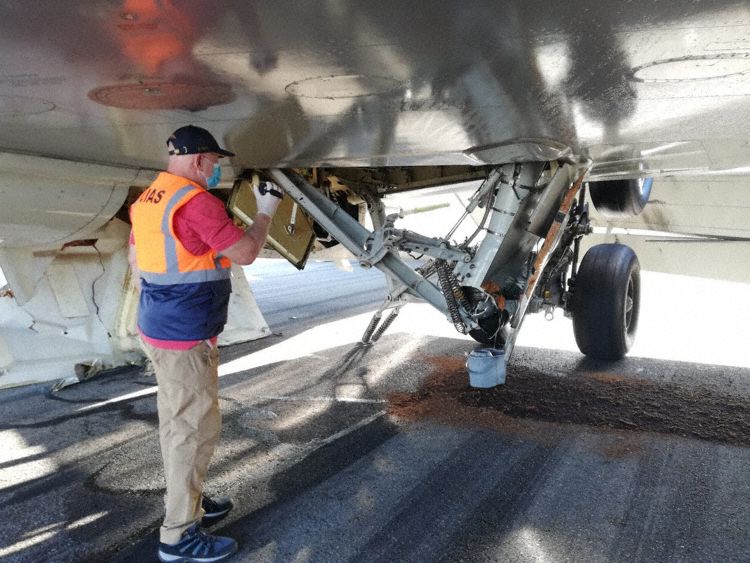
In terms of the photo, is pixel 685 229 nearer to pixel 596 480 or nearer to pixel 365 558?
pixel 596 480

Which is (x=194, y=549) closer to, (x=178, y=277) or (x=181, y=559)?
(x=181, y=559)

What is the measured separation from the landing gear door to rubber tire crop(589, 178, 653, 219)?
3.04m

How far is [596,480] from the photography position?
2805 mm

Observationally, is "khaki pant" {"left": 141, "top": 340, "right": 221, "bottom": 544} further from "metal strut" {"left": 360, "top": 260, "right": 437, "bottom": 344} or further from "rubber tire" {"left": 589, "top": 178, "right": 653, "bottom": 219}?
"rubber tire" {"left": 589, "top": 178, "right": 653, "bottom": 219}

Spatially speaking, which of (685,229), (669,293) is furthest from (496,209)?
(669,293)

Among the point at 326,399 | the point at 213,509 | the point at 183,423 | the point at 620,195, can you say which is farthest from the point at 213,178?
the point at 620,195

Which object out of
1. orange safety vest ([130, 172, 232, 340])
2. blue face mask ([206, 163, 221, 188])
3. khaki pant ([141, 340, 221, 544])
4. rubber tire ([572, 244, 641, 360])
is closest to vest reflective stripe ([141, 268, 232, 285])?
orange safety vest ([130, 172, 232, 340])

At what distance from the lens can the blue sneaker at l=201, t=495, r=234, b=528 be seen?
2461mm

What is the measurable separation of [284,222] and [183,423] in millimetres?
2378

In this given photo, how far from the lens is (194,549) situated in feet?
7.09

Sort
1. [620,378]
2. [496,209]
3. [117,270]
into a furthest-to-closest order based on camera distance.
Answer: [117,270] < [620,378] < [496,209]

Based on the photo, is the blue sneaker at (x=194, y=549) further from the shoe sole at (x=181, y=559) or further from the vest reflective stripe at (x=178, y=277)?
the vest reflective stripe at (x=178, y=277)

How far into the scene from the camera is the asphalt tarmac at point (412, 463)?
7.58ft

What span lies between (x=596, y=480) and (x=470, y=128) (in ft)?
5.70
